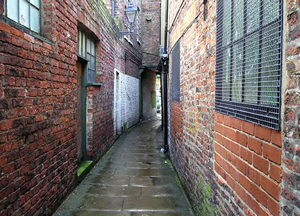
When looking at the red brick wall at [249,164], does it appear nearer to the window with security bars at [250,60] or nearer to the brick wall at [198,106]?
the window with security bars at [250,60]

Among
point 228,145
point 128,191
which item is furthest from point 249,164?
point 128,191

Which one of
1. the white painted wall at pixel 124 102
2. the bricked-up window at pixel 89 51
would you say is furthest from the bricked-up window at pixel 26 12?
the white painted wall at pixel 124 102

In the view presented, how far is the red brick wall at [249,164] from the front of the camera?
136 cm

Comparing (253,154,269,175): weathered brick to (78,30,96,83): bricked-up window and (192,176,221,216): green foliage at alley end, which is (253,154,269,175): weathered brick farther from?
(78,30,96,83): bricked-up window

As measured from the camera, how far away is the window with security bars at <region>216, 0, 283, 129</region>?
53.9 inches

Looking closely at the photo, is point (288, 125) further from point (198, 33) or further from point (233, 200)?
point (198, 33)

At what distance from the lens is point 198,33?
3240mm

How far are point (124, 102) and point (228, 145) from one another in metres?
8.10

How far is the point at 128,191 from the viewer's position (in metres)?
4.23

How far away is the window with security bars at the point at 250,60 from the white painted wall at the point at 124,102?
6206 millimetres

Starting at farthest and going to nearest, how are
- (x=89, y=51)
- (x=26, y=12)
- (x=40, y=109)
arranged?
(x=89, y=51) → (x=40, y=109) → (x=26, y=12)

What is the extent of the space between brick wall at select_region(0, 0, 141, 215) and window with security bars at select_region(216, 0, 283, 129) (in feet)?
6.35

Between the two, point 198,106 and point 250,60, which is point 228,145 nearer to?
point 250,60

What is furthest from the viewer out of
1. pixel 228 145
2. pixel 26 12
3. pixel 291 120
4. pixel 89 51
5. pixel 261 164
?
pixel 89 51
